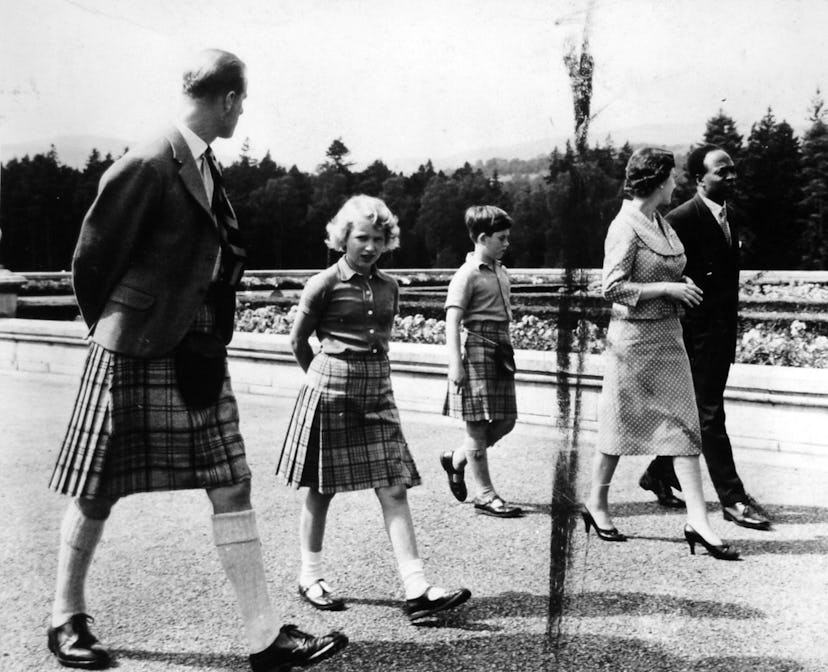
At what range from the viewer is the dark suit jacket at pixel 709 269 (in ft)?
15.5

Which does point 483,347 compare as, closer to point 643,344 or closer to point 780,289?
point 643,344

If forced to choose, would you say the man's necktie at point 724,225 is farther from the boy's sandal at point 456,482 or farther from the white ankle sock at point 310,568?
the white ankle sock at point 310,568

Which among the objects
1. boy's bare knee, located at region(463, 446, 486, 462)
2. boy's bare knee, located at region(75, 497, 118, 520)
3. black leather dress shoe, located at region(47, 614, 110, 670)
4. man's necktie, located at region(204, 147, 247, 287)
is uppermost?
man's necktie, located at region(204, 147, 247, 287)

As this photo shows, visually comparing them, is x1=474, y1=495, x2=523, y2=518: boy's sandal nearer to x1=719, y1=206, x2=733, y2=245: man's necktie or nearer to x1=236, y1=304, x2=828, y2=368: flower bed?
x1=236, y1=304, x2=828, y2=368: flower bed

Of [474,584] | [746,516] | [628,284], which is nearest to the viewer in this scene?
[474,584]

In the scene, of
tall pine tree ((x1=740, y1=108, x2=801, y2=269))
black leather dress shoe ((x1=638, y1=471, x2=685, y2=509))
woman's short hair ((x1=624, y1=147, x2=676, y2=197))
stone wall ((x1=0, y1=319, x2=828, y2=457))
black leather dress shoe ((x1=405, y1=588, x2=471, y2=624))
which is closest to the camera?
black leather dress shoe ((x1=405, y1=588, x2=471, y2=624))

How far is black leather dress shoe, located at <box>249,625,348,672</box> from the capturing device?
270 centimetres

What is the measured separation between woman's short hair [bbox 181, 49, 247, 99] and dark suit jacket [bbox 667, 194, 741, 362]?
8.60 feet

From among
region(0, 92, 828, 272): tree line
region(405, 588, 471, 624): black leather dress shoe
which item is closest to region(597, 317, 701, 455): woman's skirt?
region(405, 588, 471, 624): black leather dress shoe

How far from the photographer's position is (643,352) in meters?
4.28

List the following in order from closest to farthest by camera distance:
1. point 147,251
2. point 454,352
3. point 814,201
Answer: point 147,251 → point 454,352 → point 814,201

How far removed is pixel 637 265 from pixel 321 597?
199 centimetres

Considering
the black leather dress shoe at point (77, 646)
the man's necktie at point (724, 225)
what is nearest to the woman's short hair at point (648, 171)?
the man's necktie at point (724, 225)

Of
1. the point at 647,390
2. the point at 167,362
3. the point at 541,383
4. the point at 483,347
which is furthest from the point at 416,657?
the point at 541,383
